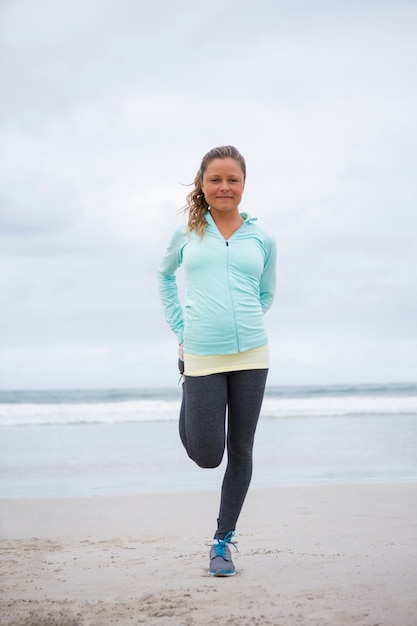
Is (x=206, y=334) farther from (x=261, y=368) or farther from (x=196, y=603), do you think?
(x=196, y=603)

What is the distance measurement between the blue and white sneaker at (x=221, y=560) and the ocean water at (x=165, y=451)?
3.23 meters

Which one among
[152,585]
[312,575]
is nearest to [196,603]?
[152,585]

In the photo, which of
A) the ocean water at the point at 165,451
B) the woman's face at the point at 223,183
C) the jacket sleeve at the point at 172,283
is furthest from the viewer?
the ocean water at the point at 165,451

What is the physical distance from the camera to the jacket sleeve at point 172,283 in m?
3.62

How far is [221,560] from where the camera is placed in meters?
3.48

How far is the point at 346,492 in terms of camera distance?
6348mm

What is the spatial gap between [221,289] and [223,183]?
1.82 feet

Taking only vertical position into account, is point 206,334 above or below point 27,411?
above

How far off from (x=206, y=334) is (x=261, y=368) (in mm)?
328

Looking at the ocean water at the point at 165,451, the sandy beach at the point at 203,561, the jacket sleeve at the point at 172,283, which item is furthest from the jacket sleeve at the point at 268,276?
the ocean water at the point at 165,451

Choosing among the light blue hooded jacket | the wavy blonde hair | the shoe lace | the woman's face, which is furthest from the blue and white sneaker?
the woman's face

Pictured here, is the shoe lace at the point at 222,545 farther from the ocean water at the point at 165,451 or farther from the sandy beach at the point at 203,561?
the ocean water at the point at 165,451

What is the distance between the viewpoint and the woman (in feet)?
11.1

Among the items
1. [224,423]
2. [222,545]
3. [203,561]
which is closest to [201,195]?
[224,423]
